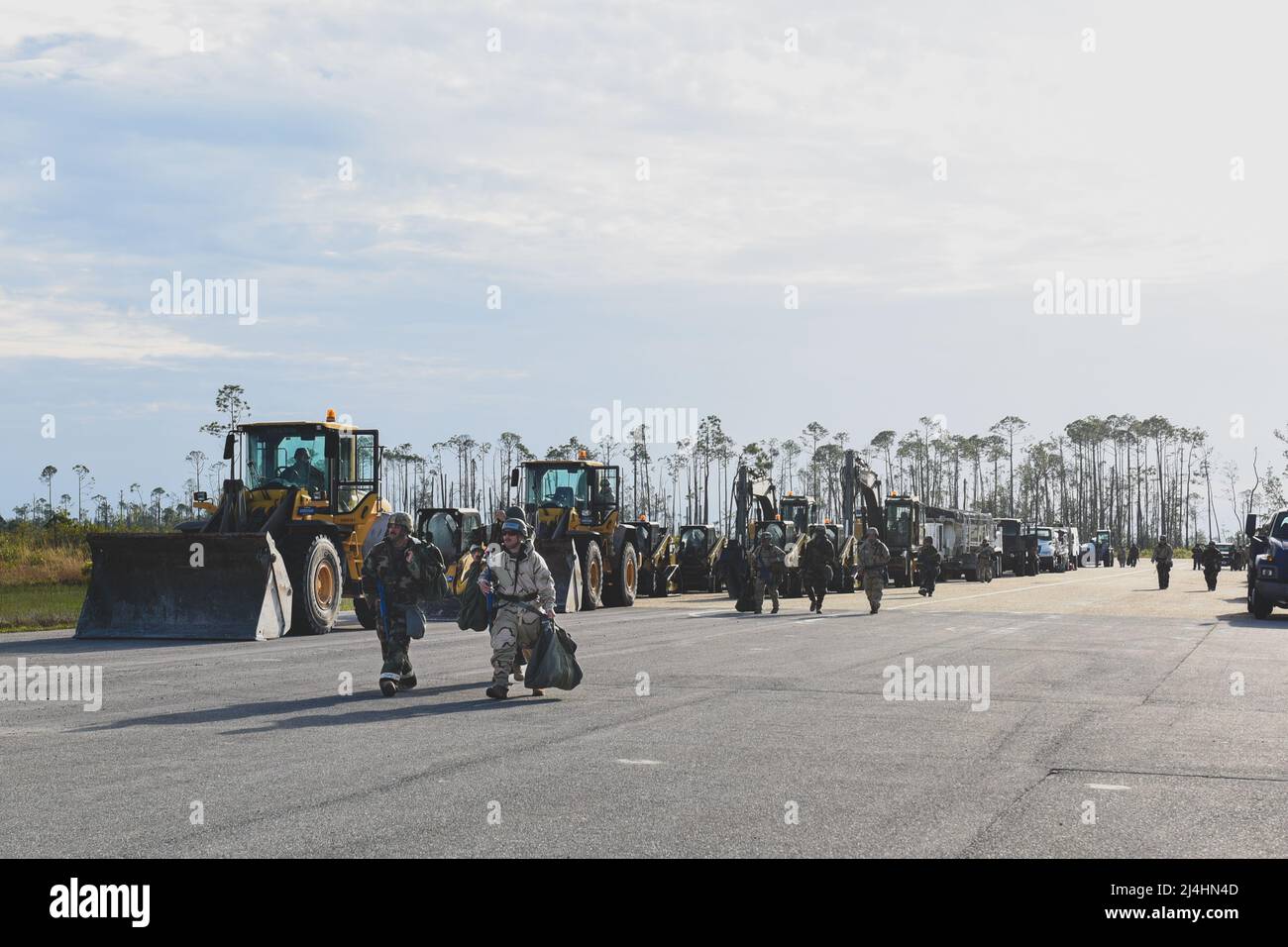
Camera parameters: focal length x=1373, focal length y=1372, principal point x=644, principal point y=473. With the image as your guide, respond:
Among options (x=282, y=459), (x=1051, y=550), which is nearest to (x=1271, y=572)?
(x=282, y=459)

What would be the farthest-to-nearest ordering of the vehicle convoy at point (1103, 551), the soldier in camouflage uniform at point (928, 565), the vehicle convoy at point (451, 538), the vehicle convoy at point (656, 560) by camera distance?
the vehicle convoy at point (1103, 551) < the vehicle convoy at point (656, 560) < the soldier in camouflage uniform at point (928, 565) < the vehicle convoy at point (451, 538)

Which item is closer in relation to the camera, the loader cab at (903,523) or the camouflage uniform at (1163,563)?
the camouflage uniform at (1163,563)

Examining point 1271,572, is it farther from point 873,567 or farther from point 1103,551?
point 1103,551

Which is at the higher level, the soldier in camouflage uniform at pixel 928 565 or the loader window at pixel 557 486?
the loader window at pixel 557 486

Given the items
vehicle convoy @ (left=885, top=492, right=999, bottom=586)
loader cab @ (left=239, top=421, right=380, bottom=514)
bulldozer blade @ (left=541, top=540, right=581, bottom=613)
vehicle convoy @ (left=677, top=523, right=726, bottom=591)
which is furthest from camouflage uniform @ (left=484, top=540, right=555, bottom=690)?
vehicle convoy @ (left=885, top=492, right=999, bottom=586)

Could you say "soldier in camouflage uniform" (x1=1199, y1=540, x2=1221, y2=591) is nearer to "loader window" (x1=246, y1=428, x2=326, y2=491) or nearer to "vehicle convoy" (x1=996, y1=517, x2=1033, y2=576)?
"vehicle convoy" (x1=996, y1=517, x2=1033, y2=576)

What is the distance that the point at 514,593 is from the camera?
13914 mm

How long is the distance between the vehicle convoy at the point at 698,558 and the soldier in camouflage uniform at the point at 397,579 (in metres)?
30.1

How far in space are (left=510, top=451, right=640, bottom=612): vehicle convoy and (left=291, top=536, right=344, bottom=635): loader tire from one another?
815 centimetres

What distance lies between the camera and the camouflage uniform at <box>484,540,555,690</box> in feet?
45.6

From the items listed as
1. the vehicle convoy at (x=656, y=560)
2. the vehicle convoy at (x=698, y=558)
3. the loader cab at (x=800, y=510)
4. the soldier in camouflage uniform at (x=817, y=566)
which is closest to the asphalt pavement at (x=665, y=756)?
the soldier in camouflage uniform at (x=817, y=566)

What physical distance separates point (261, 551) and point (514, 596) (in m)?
9.42

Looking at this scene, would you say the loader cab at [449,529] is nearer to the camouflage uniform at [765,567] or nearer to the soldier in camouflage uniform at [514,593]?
the camouflage uniform at [765,567]

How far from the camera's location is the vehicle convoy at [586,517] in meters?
32.4
